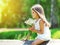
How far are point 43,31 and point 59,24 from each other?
7.51 meters

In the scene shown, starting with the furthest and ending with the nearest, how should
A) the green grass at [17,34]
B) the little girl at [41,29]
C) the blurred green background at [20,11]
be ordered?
the blurred green background at [20,11] < the green grass at [17,34] < the little girl at [41,29]

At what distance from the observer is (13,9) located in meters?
12.2

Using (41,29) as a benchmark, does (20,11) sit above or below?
above


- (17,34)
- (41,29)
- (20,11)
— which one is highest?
(20,11)

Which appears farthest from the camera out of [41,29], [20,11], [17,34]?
[20,11]

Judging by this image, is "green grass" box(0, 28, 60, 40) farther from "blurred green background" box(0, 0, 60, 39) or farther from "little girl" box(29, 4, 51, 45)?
"little girl" box(29, 4, 51, 45)

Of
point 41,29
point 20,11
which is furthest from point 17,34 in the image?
point 41,29

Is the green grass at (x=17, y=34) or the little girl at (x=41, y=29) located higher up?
the green grass at (x=17, y=34)

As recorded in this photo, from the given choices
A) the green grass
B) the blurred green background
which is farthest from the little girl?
the blurred green background

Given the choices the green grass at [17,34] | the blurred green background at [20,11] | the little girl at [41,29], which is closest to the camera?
the little girl at [41,29]

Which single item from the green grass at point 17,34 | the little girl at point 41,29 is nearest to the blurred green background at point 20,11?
the green grass at point 17,34

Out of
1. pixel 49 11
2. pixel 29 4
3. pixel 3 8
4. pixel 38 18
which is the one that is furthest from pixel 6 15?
pixel 38 18

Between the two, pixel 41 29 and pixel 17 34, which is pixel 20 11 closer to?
pixel 17 34

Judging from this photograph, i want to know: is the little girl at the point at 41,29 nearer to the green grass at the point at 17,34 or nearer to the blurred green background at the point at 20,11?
the green grass at the point at 17,34
